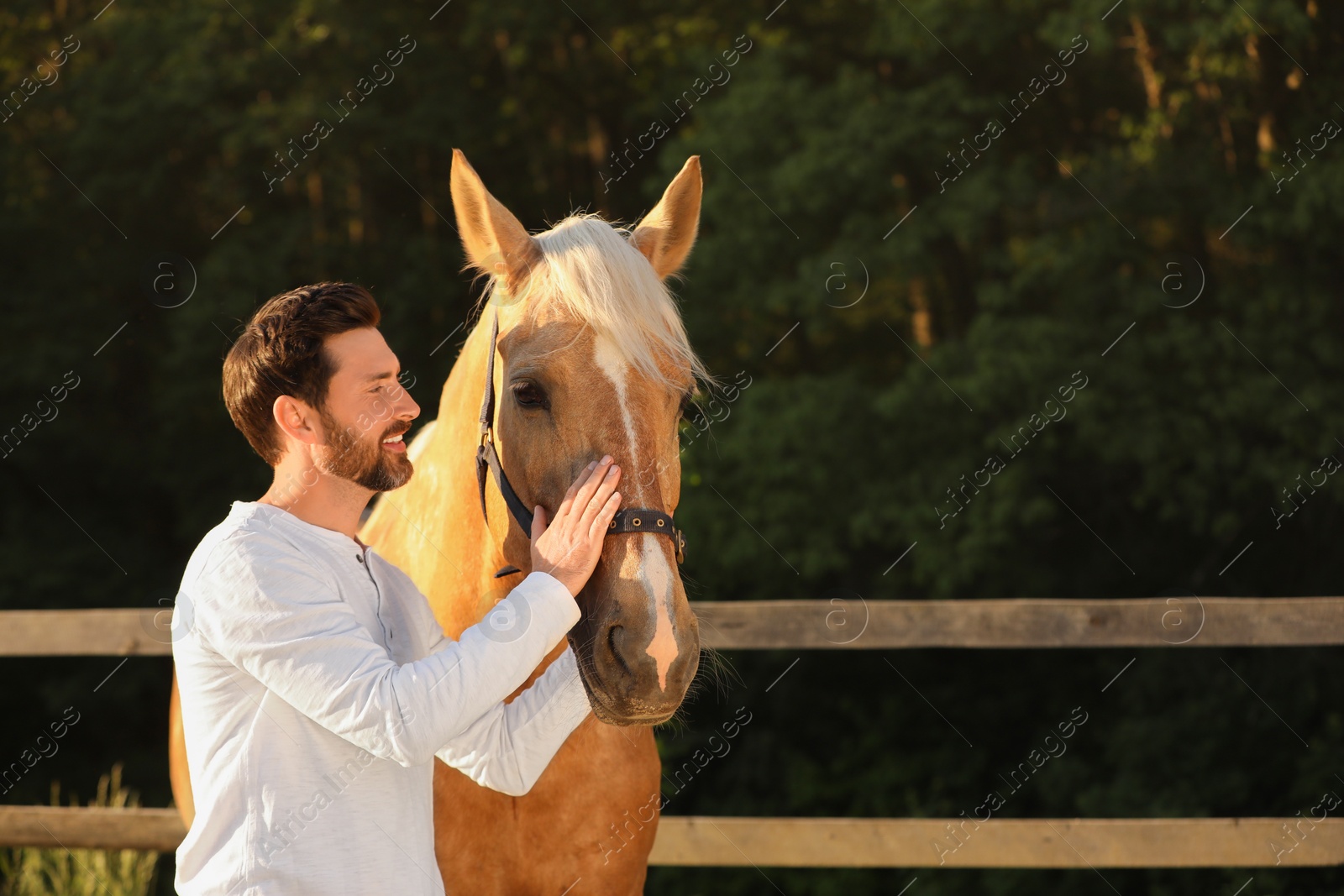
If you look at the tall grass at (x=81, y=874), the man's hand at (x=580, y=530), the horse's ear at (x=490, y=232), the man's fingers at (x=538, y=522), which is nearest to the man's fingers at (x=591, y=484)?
the man's hand at (x=580, y=530)

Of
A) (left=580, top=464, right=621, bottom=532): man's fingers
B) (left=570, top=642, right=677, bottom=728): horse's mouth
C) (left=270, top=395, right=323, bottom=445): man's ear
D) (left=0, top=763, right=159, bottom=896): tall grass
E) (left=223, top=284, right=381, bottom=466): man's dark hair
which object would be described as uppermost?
(left=223, top=284, right=381, bottom=466): man's dark hair

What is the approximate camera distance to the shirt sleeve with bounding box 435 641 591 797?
1588mm

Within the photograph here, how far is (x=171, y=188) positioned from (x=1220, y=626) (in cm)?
1028

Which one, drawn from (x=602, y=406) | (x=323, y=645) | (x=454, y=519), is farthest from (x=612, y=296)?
(x=323, y=645)

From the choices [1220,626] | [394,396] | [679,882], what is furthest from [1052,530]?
[394,396]

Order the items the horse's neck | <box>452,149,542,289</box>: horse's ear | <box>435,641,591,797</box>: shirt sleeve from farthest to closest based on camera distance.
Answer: the horse's neck, <box>452,149,542,289</box>: horse's ear, <box>435,641,591,797</box>: shirt sleeve

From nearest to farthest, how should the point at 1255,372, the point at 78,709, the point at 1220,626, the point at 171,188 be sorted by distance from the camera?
the point at 1220,626 < the point at 1255,372 < the point at 78,709 < the point at 171,188

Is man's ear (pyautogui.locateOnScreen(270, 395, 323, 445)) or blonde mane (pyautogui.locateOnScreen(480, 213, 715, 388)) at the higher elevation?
man's ear (pyautogui.locateOnScreen(270, 395, 323, 445))

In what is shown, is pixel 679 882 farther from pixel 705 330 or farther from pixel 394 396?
pixel 394 396

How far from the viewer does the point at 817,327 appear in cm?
850

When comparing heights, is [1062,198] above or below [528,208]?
below

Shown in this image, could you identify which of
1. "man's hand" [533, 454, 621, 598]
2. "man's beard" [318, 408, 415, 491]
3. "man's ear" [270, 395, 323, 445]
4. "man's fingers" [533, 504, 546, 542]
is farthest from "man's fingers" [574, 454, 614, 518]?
"man's ear" [270, 395, 323, 445]

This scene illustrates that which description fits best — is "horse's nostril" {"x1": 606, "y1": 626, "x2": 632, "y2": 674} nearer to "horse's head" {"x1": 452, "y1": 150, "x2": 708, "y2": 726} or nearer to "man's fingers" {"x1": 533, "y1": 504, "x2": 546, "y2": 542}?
"horse's head" {"x1": 452, "y1": 150, "x2": 708, "y2": 726}

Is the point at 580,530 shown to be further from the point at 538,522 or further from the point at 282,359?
the point at 282,359
